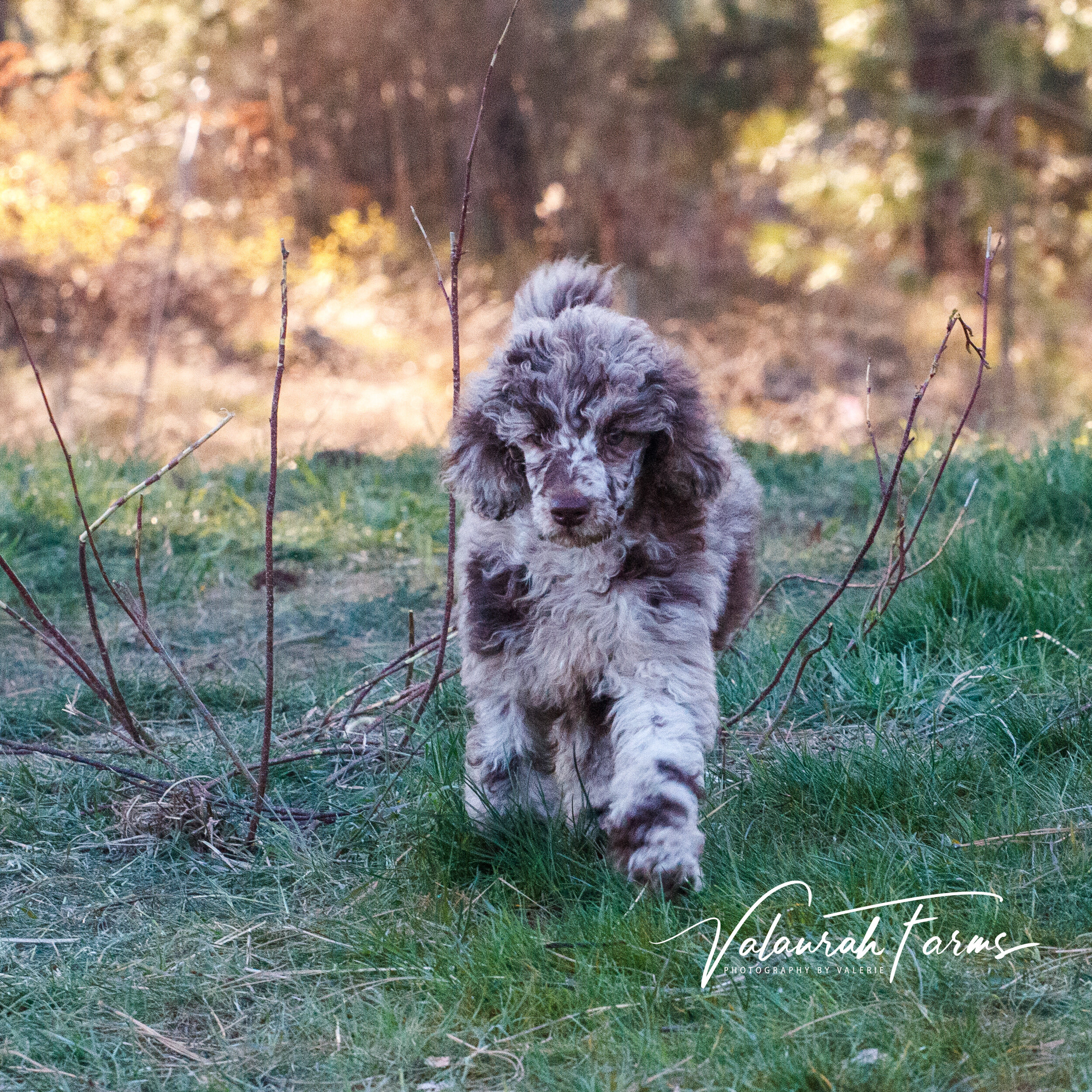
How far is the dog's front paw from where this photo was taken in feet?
9.07

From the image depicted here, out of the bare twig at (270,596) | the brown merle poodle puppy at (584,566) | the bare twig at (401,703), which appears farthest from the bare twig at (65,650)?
the brown merle poodle puppy at (584,566)

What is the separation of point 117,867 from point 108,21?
1288cm

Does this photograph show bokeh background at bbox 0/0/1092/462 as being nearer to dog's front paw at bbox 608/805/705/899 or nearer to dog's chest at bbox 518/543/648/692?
dog's chest at bbox 518/543/648/692

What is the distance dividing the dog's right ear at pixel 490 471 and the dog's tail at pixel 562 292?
1.54ft

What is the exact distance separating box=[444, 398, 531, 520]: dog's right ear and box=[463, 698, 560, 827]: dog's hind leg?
1.61 feet

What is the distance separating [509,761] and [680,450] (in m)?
0.88

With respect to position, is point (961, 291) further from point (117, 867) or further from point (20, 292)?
point (117, 867)

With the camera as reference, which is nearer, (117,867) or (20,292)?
(117,867)

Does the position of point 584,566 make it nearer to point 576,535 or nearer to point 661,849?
point 576,535

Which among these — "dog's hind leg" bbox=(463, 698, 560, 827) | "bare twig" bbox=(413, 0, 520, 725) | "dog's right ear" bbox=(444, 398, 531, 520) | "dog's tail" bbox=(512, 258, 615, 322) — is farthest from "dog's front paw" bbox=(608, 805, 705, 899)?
"dog's tail" bbox=(512, 258, 615, 322)

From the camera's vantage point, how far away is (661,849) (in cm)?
278

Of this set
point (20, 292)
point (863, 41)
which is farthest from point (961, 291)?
point (20, 292)

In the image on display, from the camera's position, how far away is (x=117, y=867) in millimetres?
3250

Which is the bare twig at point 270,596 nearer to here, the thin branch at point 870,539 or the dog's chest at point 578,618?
the dog's chest at point 578,618
